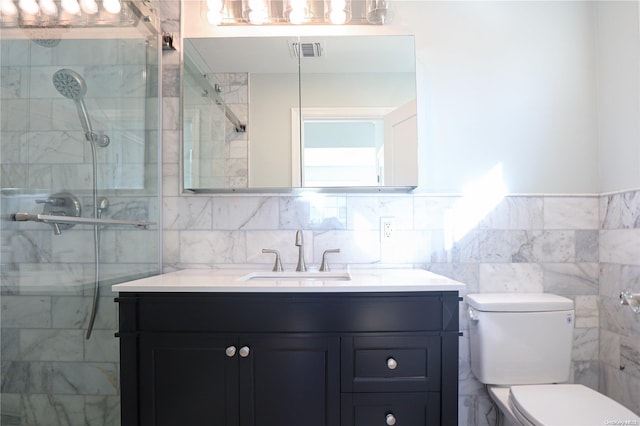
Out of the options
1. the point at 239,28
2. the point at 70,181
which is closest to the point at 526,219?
the point at 239,28

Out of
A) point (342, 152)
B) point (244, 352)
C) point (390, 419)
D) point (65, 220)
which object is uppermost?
point (342, 152)

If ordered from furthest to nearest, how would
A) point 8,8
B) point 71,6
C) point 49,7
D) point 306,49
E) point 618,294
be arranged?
point 306,49 → point 618,294 → point 71,6 → point 49,7 → point 8,8

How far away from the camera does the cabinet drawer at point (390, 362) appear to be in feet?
4.15

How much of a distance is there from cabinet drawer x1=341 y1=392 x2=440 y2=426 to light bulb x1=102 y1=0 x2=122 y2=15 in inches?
67.3

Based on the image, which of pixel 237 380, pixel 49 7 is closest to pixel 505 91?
pixel 237 380

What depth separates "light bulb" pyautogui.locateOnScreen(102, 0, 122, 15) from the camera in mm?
1443

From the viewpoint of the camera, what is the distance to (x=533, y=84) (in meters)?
1.83

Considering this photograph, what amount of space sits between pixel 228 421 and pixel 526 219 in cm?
158

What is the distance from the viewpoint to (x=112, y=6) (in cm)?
148

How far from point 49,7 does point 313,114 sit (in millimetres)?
1025

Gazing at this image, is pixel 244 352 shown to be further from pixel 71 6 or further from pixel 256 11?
pixel 256 11

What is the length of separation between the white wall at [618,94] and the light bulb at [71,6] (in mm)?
2209

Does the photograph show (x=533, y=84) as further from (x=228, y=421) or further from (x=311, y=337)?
(x=228, y=421)

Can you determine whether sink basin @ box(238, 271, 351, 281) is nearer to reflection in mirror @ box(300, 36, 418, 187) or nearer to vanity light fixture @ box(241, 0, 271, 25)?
reflection in mirror @ box(300, 36, 418, 187)
